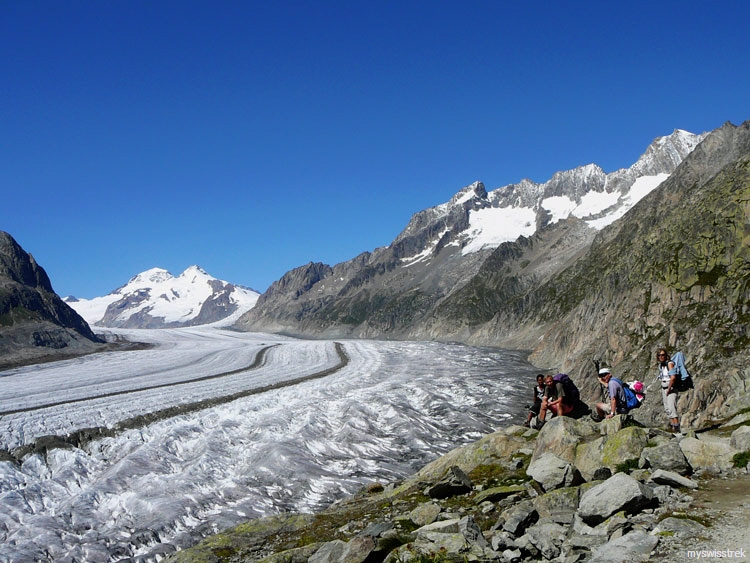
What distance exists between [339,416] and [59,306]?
17870 centimetres

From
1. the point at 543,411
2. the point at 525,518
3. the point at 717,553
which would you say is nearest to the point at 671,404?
the point at 543,411

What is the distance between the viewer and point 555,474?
1411 cm

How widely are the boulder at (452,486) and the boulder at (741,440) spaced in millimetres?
7721

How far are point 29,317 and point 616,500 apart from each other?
587ft

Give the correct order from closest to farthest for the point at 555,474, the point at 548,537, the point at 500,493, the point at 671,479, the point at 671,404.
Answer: the point at 548,537, the point at 671,479, the point at 555,474, the point at 500,493, the point at 671,404

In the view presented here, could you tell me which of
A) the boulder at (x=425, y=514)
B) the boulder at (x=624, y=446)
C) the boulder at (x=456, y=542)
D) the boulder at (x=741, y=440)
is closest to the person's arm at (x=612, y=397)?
the boulder at (x=624, y=446)

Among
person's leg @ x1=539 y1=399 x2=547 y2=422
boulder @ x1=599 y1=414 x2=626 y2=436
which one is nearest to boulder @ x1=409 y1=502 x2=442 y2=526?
boulder @ x1=599 y1=414 x2=626 y2=436

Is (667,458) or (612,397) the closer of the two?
(667,458)

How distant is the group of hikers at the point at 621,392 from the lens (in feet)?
58.0

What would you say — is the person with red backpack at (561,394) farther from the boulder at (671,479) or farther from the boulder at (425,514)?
the boulder at (671,479)

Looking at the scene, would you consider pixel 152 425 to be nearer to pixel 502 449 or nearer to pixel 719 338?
pixel 502 449

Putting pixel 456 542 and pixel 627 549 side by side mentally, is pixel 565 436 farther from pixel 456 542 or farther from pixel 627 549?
pixel 627 549

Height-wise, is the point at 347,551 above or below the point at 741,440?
below

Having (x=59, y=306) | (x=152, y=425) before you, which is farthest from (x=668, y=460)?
(x=59, y=306)
